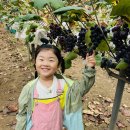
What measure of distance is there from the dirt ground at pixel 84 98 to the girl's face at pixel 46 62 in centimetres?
146

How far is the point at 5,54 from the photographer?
723 centimetres

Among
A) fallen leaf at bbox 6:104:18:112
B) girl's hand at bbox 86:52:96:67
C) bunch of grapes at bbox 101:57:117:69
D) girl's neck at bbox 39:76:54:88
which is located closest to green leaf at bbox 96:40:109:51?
bunch of grapes at bbox 101:57:117:69

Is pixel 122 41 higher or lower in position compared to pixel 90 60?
higher

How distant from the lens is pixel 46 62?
236 centimetres

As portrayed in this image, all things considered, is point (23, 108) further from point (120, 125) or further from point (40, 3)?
point (120, 125)

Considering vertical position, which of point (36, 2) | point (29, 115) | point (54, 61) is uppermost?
point (36, 2)

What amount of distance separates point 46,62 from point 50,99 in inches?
11.6

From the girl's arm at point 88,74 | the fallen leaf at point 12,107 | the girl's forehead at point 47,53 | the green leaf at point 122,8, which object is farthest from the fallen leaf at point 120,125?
the green leaf at point 122,8

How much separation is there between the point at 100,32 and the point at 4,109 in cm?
268

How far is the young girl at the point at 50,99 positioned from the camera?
239cm

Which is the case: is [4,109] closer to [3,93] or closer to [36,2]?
[3,93]

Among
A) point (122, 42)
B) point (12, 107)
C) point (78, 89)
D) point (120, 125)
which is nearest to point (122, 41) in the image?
point (122, 42)

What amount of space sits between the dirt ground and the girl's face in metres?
1.46

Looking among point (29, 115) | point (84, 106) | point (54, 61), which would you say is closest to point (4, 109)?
point (84, 106)
